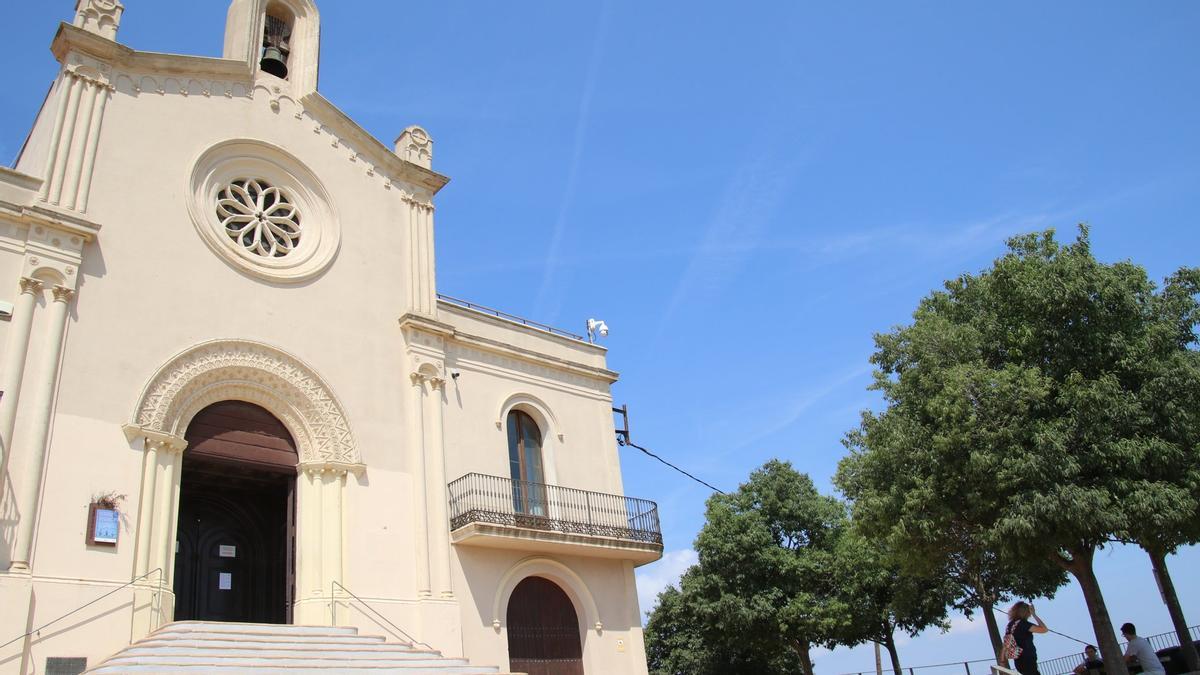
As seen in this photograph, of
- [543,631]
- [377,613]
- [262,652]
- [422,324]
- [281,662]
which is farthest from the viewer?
[422,324]

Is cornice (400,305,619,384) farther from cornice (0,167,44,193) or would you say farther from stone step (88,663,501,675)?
stone step (88,663,501,675)

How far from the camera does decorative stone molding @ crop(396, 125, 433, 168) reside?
2061 cm

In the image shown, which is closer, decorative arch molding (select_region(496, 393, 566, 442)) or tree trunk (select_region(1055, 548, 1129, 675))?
tree trunk (select_region(1055, 548, 1129, 675))

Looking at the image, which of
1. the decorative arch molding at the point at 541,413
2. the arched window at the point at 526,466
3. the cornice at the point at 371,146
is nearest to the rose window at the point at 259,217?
the cornice at the point at 371,146

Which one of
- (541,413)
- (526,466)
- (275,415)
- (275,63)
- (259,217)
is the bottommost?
(526,466)

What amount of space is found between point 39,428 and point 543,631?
31.5 feet

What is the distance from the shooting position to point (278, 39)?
1956cm

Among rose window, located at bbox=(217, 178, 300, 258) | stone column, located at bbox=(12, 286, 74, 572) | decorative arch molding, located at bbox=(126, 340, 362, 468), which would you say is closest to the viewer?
stone column, located at bbox=(12, 286, 74, 572)

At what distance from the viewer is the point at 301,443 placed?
1597 centimetres

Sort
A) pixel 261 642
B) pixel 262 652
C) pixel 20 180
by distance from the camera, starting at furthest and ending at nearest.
A: pixel 20 180, pixel 261 642, pixel 262 652

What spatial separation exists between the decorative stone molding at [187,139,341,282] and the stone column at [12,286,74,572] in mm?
2945

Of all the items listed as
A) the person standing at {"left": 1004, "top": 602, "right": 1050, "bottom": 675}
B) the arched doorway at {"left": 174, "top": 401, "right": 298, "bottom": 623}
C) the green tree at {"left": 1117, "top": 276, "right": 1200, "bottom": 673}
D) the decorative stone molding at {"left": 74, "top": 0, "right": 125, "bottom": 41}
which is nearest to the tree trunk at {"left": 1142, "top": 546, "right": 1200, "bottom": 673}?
the green tree at {"left": 1117, "top": 276, "right": 1200, "bottom": 673}

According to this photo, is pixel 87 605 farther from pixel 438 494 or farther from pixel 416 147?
pixel 416 147

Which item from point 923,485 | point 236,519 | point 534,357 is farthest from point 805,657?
point 236,519
